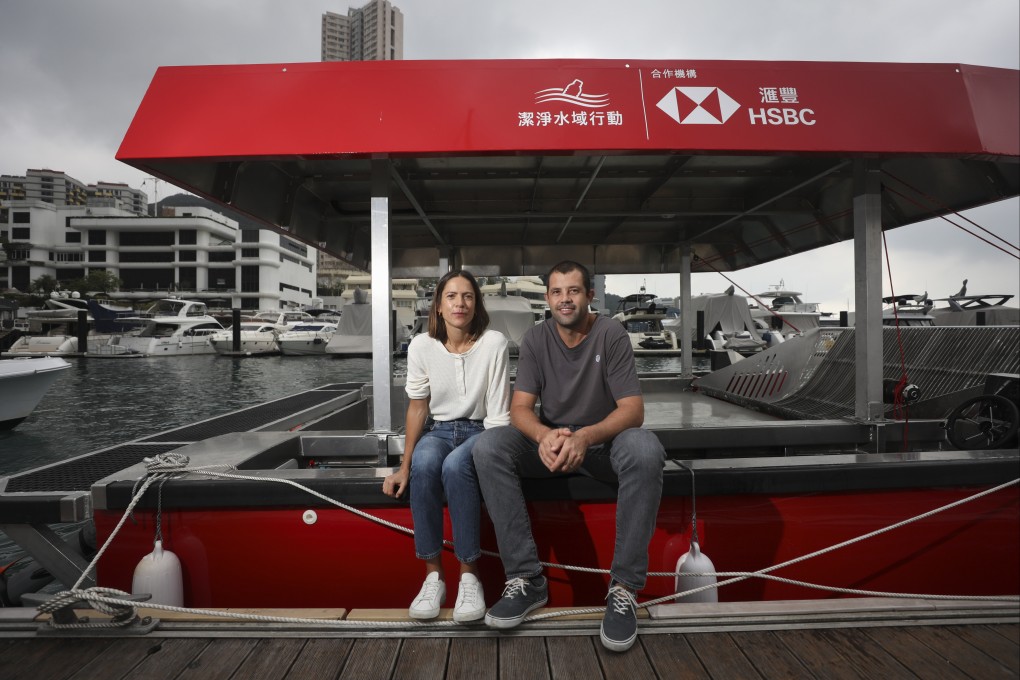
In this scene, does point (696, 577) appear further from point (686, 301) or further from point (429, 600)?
point (686, 301)

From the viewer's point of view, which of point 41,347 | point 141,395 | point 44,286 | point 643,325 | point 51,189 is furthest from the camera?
point 51,189

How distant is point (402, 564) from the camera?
263cm

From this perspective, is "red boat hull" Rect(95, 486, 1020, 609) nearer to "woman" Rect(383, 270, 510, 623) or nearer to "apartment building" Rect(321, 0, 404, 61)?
"woman" Rect(383, 270, 510, 623)

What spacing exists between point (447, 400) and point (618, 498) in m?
0.92

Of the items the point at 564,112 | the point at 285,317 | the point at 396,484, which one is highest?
the point at 285,317

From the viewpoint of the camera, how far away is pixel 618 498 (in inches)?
88.5

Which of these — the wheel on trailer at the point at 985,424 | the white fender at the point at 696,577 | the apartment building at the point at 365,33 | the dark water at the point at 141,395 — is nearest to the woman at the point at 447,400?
the white fender at the point at 696,577

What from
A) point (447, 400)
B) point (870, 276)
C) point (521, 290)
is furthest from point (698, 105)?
point (521, 290)

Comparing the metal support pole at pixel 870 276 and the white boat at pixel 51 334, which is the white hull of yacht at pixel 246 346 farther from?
the metal support pole at pixel 870 276

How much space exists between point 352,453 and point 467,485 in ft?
4.08

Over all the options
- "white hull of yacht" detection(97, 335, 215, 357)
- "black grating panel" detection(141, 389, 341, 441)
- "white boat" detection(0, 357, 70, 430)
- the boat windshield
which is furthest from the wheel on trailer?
"white hull of yacht" detection(97, 335, 215, 357)

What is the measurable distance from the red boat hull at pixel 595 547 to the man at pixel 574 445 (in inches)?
13.7

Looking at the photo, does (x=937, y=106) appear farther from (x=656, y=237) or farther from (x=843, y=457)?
(x=656, y=237)

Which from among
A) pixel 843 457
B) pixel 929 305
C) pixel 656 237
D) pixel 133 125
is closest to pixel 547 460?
pixel 843 457
